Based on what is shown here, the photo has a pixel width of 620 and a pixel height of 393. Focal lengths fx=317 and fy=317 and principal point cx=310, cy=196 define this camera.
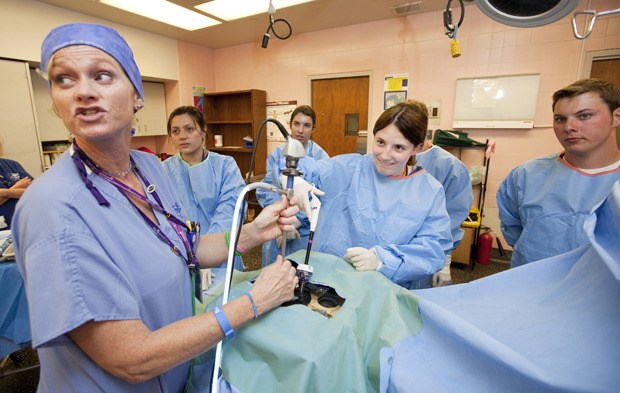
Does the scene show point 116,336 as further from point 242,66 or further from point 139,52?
point 242,66

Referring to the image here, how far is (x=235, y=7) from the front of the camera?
10.5 feet

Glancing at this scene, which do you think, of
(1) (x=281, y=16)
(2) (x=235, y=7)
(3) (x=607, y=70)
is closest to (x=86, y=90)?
(2) (x=235, y=7)

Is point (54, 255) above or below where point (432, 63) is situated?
below

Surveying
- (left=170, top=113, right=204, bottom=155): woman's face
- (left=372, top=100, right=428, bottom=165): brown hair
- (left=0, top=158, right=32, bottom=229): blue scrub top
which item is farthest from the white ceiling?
(left=372, top=100, right=428, bottom=165): brown hair

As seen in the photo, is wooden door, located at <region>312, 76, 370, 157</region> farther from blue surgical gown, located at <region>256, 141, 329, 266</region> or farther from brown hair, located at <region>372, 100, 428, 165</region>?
brown hair, located at <region>372, 100, 428, 165</region>

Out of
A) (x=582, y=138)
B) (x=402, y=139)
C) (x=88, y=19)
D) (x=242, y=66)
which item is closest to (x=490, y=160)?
(x=582, y=138)

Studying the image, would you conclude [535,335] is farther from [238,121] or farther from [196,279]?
[238,121]

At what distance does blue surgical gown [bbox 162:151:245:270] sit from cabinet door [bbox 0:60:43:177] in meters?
2.12

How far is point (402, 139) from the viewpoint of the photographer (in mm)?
1271

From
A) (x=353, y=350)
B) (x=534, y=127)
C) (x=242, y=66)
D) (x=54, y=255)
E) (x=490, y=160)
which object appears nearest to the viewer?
(x=54, y=255)

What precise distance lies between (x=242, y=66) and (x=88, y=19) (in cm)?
193

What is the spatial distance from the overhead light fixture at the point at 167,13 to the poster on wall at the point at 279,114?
130 cm

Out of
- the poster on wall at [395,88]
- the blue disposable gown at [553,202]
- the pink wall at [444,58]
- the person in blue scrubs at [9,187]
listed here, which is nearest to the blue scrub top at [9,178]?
the person in blue scrubs at [9,187]

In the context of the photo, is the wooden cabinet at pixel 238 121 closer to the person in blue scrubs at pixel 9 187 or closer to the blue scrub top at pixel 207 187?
the blue scrub top at pixel 207 187
